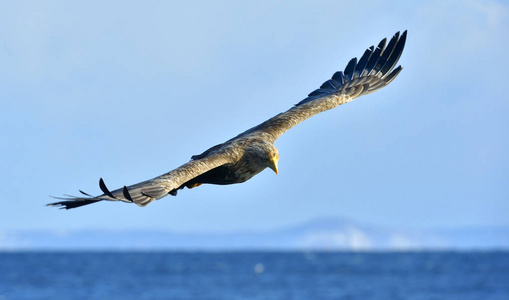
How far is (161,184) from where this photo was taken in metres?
11.6

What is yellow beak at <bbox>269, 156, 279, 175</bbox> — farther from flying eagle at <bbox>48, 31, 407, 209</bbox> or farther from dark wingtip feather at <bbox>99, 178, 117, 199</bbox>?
dark wingtip feather at <bbox>99, 178, 117, 199</bbox>

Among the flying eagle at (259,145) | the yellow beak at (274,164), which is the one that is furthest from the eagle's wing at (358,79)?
the yellow beak at (274,164)

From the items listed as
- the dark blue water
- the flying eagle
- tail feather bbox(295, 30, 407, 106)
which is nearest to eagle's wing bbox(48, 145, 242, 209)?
the flying eagle

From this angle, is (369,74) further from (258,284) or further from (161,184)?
(258,284)

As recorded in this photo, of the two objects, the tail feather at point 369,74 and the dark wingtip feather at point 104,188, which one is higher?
the tail feather at point 369,74

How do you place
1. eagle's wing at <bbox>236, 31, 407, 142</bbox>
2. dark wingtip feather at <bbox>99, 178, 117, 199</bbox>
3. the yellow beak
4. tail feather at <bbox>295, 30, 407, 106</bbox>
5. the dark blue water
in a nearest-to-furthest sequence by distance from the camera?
dark wingtip feather at <bbox>99, 178, 117, 199</bbox>
the yellow beak
eagle's wing at <bbox>236, 31, 407, 142</bbox>
tail feather at <bbox>295, 30, 407, 106</bbox>
the dark blue water

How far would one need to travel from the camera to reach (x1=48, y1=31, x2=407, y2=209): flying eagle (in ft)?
37.3

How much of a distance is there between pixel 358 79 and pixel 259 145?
4.17 m

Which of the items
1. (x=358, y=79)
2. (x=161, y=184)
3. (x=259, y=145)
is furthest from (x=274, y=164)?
(x=358, y=79)

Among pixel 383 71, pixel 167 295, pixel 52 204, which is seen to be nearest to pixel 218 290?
pixel 167 295

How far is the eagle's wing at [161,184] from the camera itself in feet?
35.3

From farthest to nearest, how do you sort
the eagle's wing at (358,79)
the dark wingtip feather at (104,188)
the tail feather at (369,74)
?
the tail feather at (369,74) → the eagle's wing at (358,79) → the dark wingtip feather at (104,188)

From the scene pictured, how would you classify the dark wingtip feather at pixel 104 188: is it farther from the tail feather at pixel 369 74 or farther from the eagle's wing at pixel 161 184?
the tail feather at pixel 369 74

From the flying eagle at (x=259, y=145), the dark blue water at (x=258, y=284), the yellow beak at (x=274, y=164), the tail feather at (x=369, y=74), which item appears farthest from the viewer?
the dark blue water at (x=258, y=284)
